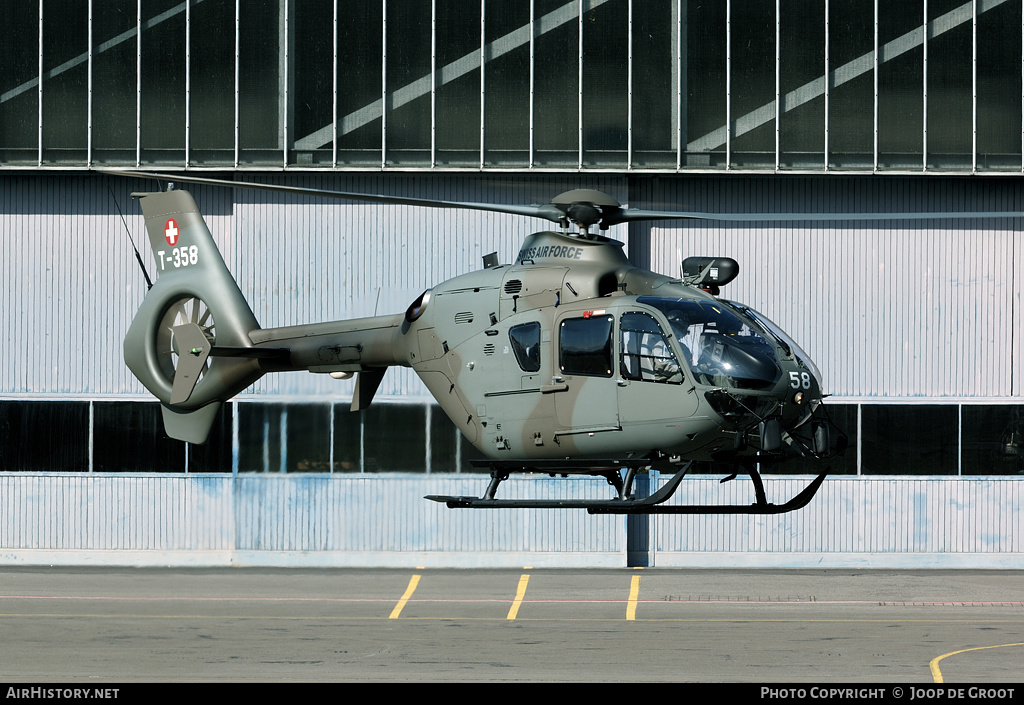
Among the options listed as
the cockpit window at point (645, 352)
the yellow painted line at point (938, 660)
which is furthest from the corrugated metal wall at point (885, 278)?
the cockpit window at point (645, 352)

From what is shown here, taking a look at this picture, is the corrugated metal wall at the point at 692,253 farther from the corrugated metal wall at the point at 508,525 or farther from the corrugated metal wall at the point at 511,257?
the corrugated metal wall at the point at 508,525

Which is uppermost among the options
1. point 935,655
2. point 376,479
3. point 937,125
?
point 937,125

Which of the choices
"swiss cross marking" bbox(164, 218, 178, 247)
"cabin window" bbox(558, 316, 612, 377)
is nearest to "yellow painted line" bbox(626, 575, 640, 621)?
→ "swiss cross marking" bbox(164, 218, 178, 247)

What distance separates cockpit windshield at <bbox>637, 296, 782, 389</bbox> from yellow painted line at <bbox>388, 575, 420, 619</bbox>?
15500 mm

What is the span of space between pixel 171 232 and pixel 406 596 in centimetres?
1264

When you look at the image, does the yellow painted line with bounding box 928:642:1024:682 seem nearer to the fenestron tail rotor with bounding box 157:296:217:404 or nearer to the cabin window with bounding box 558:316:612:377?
the cabin window with bounding box 558:316:612:377

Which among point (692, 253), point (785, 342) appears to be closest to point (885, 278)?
point (692, 253)

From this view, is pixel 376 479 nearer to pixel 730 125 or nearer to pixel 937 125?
pixel 730 125

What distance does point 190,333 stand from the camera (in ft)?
66.9

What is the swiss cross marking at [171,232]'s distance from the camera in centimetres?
2186

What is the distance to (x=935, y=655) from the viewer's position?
84.6 feet

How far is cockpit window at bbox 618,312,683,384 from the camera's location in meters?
16.0
